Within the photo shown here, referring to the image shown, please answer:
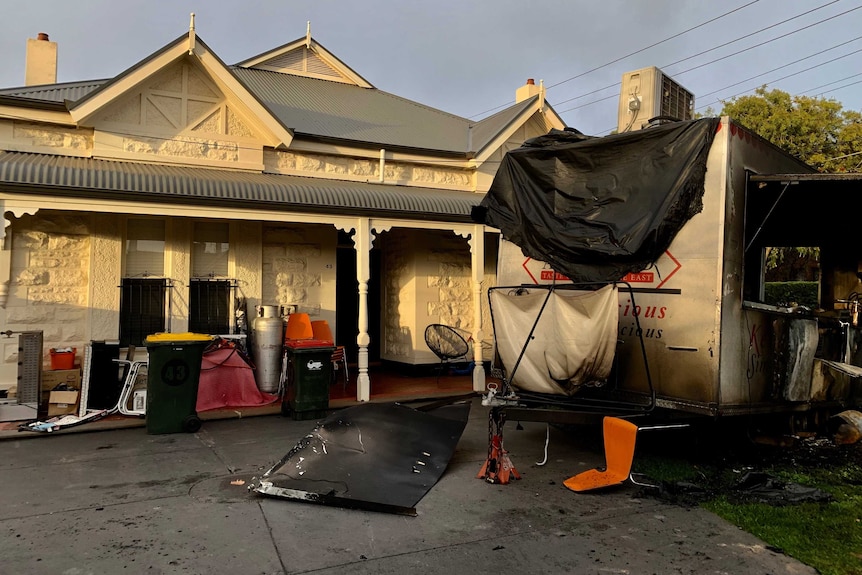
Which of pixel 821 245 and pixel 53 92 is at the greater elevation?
pixel 53 92

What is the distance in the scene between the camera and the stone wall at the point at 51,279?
336 inches

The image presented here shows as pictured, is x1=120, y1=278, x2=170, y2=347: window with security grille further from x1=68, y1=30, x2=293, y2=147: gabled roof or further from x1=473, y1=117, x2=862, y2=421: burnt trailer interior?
x1=473, y1=117, x2=862, y2=421: burnt trailer interior

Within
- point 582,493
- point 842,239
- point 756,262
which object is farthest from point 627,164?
point 842,239

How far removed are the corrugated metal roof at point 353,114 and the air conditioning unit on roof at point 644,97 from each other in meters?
5.00

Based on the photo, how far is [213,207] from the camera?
8336mm

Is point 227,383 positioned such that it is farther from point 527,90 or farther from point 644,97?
point 527,90

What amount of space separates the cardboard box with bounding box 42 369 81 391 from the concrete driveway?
2.28 meters

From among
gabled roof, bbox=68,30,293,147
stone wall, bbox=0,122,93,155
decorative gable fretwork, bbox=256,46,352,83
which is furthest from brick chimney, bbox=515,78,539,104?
stone wall, bbox=0,122,93,155

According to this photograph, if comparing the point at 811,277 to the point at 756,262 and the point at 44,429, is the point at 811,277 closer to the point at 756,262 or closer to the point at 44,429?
the point at 756,262

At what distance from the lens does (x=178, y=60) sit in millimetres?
9320

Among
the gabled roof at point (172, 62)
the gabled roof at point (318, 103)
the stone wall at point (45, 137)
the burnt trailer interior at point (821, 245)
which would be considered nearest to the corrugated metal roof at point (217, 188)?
the stone wall at point (45, 137)

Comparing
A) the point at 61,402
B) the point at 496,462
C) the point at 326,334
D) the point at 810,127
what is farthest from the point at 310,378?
the point at 810,127

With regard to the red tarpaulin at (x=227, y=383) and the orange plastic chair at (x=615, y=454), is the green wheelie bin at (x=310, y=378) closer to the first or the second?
the red tarpaulin at (x=227, y=383)

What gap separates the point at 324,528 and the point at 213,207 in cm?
546
